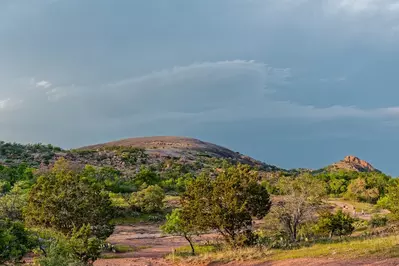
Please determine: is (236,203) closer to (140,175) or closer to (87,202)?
(87,202)

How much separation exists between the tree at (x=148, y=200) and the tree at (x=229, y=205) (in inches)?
1020

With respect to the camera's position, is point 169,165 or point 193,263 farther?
point 169,165

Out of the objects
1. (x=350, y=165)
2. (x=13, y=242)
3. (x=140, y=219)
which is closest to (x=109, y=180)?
(x=140, y=219)

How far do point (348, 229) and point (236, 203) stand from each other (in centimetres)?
1456

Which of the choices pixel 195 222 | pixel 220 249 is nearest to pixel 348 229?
pixel 220 249

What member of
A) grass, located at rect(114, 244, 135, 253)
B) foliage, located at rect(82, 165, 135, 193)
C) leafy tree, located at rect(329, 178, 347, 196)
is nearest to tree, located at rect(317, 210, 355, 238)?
grass, located at rect(114, 244, 135, 253)

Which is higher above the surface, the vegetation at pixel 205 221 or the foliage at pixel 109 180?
the foliage at pixel 109 180

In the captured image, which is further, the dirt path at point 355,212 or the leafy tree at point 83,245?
the dirt path at point 355,212

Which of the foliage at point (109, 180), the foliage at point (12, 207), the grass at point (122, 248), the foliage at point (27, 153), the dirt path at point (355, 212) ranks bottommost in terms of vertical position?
the dirt path at point (355, 212)

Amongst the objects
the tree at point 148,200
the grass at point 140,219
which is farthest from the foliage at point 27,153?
the grass at point 140,219

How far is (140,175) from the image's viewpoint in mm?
79250

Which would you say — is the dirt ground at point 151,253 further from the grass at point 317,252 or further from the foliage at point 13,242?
the foliage at point 13,242

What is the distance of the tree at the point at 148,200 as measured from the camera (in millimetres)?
58750

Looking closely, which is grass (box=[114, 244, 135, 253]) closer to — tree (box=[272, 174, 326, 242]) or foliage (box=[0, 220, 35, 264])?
tree (box=[272, 174, 326, 242])
